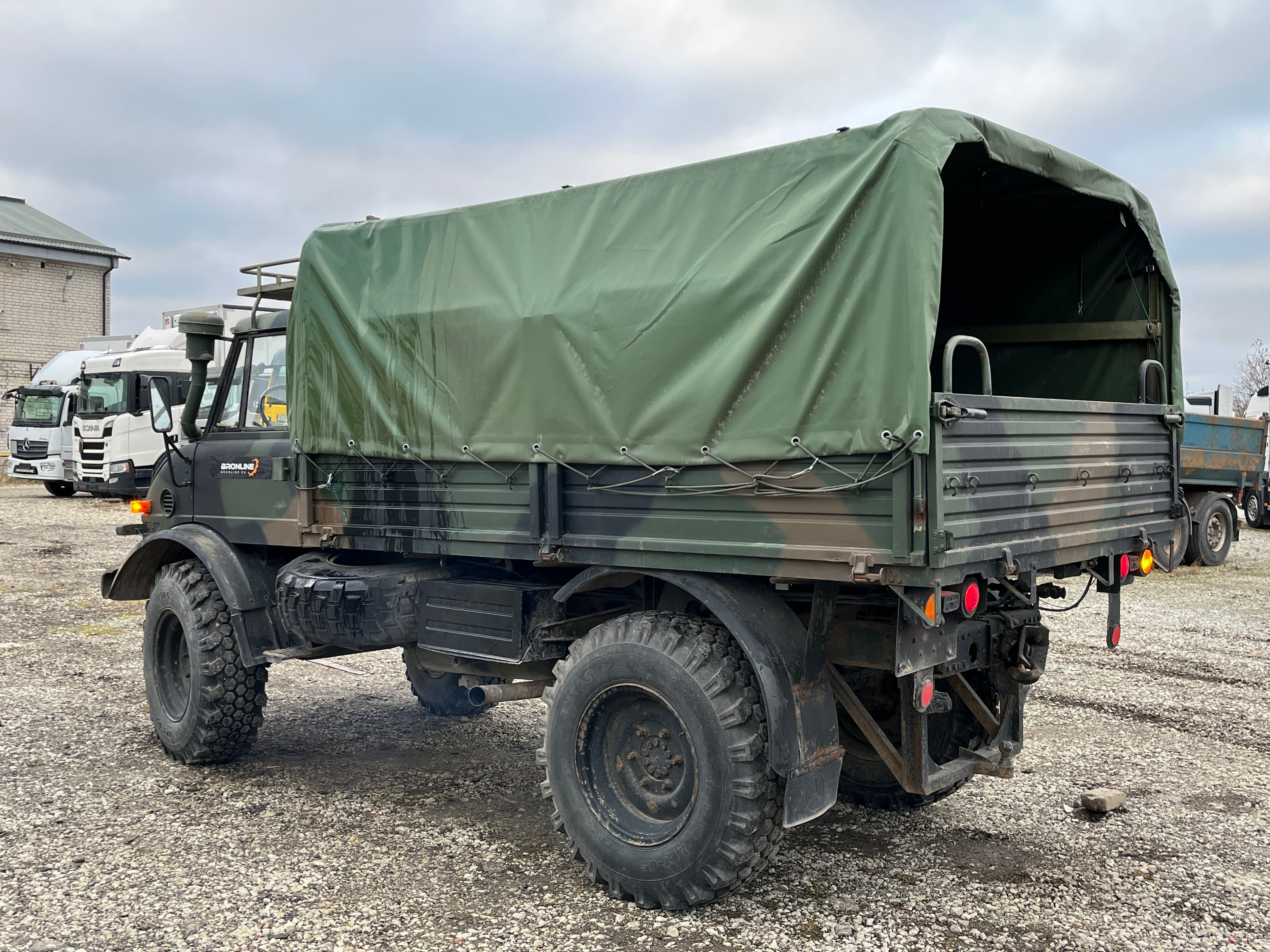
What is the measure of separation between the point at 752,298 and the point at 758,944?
2.39 m

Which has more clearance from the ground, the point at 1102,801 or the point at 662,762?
the point at 662,762

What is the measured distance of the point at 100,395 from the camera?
71.1ft

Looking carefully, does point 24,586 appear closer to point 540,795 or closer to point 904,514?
point 540,795

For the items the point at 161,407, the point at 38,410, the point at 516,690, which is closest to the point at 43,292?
the point at 38,410

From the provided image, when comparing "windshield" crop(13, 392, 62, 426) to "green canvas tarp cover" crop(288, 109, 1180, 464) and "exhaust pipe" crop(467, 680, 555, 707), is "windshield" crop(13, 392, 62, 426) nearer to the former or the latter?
"green canvas tarp cover" crop(288, 109, 1180, 464)

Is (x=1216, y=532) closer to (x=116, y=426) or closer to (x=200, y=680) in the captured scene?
(x=200, y=680)

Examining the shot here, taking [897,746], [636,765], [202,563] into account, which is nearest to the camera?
[636,765]

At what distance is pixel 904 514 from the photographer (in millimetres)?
3559

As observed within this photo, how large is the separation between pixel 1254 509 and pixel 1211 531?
567 cm

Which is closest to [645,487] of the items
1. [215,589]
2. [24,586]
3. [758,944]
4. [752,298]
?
[752,298]

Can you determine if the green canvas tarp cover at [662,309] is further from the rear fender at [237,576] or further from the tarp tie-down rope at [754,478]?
the rear fender at [237,576]

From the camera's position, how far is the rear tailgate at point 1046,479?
144 inches

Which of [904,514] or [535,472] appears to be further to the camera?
[535,472]

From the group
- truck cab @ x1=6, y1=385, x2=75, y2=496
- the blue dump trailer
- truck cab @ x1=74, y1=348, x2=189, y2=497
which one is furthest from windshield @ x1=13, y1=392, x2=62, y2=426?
the blue dump trailer
